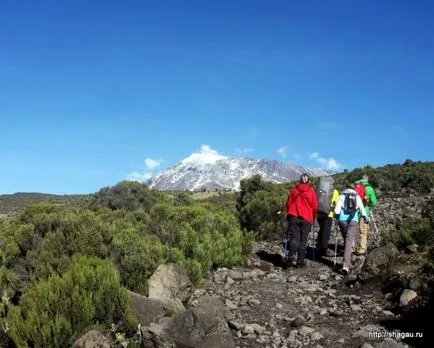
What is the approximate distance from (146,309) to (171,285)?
1365mm

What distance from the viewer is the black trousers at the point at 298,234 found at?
11.9 meters

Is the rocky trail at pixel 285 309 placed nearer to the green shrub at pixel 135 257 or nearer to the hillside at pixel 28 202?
the green shrub at pixel 135 257

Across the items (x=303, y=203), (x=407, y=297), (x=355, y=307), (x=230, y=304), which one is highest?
(x=303, y=203)

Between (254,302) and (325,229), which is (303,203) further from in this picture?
(254,302)

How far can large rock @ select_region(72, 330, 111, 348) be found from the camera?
20.6ft

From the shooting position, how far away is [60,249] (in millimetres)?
9938

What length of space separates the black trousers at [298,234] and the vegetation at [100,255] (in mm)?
1384

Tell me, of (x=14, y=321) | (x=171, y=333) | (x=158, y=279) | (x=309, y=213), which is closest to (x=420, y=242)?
(x=309, y=213)

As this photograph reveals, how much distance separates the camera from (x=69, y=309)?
6.68 meters

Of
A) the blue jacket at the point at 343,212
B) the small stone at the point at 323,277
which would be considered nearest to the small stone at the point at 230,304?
the small stone at the point at 323,277

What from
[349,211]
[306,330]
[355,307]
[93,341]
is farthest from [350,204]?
[93,341]

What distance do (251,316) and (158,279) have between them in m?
1.75

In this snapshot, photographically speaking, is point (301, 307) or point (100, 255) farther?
point (100, 255)

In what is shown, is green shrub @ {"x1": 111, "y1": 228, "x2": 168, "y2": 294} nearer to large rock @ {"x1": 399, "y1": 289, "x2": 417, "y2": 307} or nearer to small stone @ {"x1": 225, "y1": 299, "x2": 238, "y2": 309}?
small stone @ {"x1": 225, "y1": 299, "x2": 238, "y2": 309}
